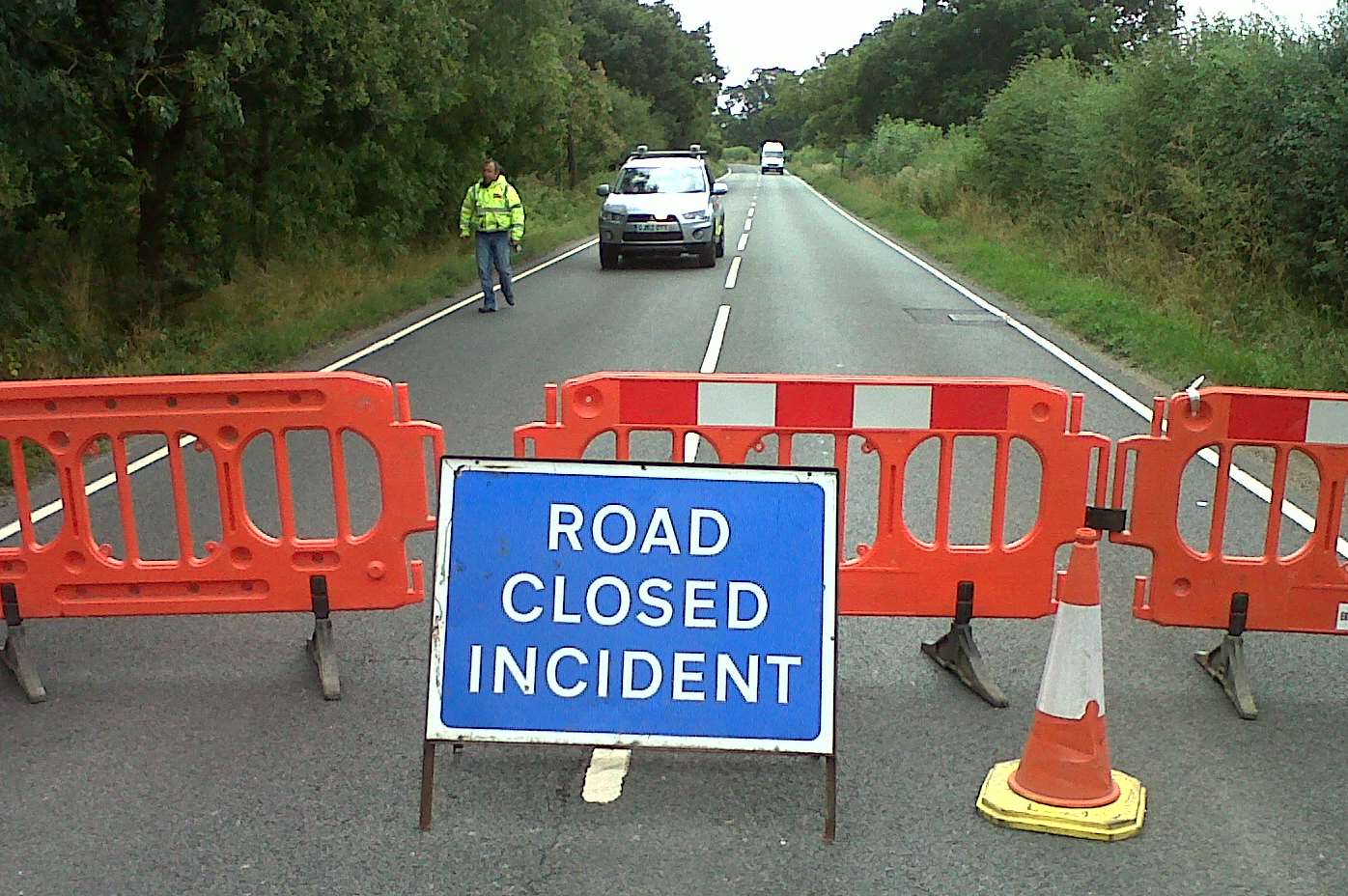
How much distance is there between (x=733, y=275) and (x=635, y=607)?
18.5 meters

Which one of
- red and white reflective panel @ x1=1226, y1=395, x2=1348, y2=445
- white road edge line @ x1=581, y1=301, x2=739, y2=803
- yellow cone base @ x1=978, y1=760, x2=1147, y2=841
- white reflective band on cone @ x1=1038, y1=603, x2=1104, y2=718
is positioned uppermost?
red and white reflective panel @ x1=1226, y1=395, x2=1348, y2=445

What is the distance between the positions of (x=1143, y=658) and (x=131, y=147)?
43.4ft

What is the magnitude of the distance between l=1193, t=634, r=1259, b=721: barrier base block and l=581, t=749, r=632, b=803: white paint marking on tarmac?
2.25 meters

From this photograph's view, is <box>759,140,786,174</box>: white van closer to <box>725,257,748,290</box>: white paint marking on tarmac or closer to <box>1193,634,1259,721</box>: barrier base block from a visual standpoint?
<box>725,257,748,290</box>: white paint marking on tarmac

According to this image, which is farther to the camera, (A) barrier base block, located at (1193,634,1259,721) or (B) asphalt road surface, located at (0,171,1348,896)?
(A) barrier base block, located at (1193,634,1259,721)

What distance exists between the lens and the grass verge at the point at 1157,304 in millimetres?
11792

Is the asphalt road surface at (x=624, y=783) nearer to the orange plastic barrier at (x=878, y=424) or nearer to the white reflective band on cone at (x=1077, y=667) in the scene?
the white reflective band on cone at (x=1077, y=667)

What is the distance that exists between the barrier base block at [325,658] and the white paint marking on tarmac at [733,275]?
15.4 meters

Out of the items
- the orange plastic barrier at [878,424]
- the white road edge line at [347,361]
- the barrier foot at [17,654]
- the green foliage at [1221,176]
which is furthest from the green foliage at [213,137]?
the green foliage at [1221,176]

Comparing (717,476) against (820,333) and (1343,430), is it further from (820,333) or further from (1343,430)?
(820,333)

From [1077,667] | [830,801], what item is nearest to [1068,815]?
[1077,667]

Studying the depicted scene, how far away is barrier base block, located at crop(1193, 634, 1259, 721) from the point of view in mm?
4836

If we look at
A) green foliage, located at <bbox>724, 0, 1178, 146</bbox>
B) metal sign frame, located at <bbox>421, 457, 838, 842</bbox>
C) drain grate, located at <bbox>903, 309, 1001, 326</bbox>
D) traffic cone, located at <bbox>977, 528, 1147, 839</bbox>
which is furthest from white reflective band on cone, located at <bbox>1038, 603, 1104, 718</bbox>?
green foliage, located at <bbox>724, 0, 1178, 146</bbox>

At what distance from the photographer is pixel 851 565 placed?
5.16 metres
